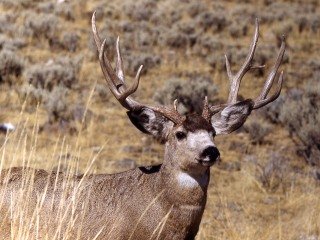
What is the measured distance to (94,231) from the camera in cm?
492

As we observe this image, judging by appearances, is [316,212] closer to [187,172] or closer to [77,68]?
[187,172]

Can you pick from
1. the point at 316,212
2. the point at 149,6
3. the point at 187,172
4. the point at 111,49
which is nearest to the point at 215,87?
the point at 111,49

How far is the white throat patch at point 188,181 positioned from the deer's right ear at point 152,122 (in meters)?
0.42

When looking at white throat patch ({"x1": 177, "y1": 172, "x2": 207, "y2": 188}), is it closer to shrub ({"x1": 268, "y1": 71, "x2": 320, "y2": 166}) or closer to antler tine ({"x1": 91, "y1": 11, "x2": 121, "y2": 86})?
antler tine ({"x1": 91, "y1": 11, "x2": 121, "y2": 86})

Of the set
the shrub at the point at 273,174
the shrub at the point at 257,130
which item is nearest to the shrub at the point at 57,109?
the shrub at the point at 257,130

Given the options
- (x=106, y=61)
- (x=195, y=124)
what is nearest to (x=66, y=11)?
(x=106, y=61)

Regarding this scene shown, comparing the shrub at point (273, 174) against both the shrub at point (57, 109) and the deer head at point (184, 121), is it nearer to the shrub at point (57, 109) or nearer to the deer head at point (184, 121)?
the deer head at point (184, 121)

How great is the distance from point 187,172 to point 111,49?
13527 millimetres

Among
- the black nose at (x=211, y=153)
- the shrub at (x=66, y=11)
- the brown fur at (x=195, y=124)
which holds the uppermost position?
the brown fur at (x=195, y=124)

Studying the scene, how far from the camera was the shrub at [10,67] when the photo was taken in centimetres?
1321

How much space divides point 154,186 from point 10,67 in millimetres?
9430

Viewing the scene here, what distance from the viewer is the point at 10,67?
45.7 feet

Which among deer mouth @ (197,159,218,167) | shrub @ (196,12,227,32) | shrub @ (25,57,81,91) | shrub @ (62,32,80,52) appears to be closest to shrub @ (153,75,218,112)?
shrub @ (25,57,81,91)

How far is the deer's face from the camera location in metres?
4.65
